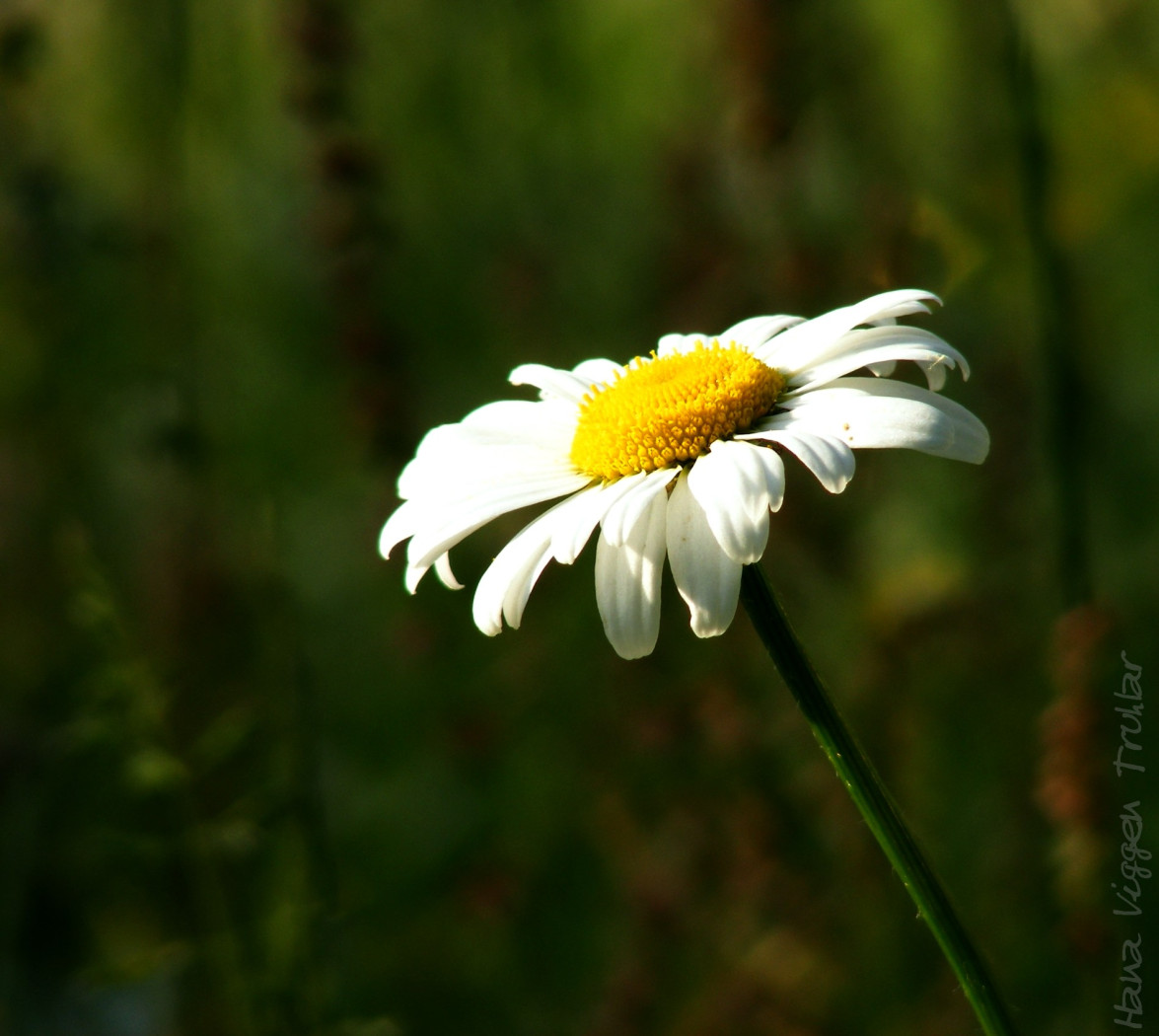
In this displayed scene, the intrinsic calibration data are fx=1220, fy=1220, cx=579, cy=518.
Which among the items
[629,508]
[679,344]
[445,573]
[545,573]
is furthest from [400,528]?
[545,573]

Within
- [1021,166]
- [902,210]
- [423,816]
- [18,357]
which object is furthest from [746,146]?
[18,357]

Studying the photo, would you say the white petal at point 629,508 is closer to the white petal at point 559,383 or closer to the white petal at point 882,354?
the white petal at point 882,354

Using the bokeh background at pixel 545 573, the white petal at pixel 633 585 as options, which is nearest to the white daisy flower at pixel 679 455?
the white petal at pixel 633 585

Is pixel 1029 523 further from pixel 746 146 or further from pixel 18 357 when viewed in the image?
pixel 18 357

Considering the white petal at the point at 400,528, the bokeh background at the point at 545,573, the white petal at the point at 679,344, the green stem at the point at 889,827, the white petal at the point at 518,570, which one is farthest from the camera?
the bokeh background at the point at 545,573

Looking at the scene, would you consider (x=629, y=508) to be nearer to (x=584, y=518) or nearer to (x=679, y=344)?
(x=584, y=518)

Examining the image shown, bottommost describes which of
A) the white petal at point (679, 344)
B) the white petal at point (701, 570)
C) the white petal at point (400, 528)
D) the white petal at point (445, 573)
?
the white petal at point (701, 570)
